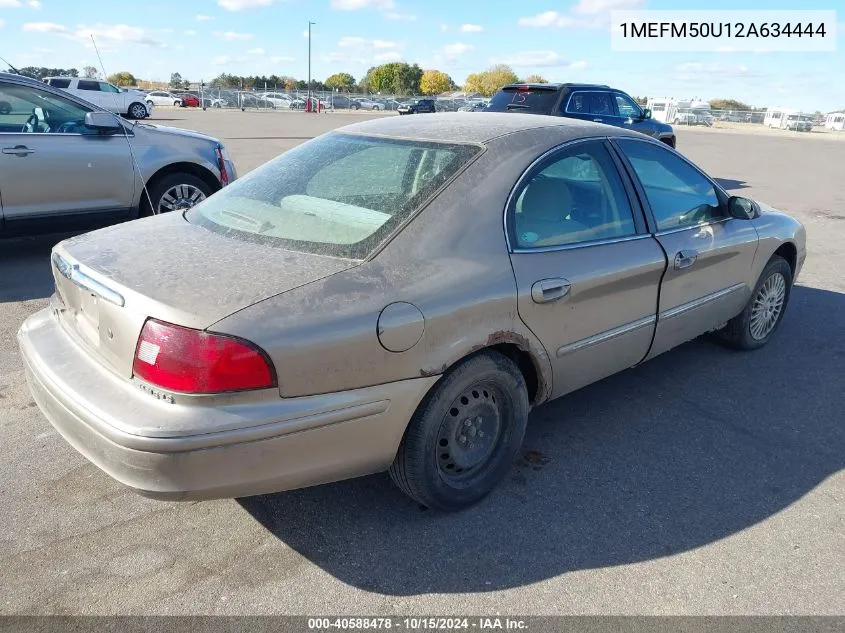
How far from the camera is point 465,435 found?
2840 mm

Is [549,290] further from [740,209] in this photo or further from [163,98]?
[163,98]

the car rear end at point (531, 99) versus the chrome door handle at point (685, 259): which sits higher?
the car rear end at point (531, 99)

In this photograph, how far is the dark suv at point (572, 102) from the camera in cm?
1163

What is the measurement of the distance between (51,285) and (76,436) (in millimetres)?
→ 3763

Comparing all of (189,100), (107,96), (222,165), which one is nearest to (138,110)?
(107,96)

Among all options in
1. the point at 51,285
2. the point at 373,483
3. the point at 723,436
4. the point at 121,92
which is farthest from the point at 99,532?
the point at 121,92

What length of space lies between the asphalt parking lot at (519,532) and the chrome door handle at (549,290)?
86 cm

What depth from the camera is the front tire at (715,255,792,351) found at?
4.54 metres

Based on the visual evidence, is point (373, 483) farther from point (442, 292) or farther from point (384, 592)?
point (442, 292)

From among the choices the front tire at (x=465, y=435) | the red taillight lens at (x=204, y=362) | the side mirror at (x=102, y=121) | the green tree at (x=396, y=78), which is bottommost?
the front tire at (x=465, y=435)

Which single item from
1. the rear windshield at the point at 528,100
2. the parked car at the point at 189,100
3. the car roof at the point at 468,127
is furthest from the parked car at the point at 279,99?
the car roof at the point at 468,127

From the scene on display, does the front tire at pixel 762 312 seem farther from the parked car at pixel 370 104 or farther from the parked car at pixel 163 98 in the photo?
the parked car at pixel 370 104

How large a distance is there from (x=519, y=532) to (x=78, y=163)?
543 cm

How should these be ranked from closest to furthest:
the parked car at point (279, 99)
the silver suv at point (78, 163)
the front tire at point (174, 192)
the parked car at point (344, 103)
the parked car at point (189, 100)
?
1. the silver suv at point (78, 163)
2. the front tire at point (174, 192)
3. the parked car at point (189, 100)
4. the parked car at point (279, 99)
5. the parked car at point (344, 103)
